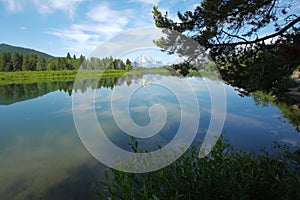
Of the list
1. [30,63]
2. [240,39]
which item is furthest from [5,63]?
[240,39]

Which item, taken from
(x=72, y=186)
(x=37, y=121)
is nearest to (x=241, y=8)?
(x=72, y=186)

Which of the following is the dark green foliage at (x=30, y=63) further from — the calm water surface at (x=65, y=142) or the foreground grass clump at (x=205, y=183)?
the foreground grass clump at (x=205, y=183)

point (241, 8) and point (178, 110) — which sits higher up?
point (241, 8)

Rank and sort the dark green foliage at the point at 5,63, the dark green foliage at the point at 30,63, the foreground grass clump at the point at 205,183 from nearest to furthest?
the foreground grass clump at the point at 205,183 < the dark green foliage at the point at 5,63 < the dark green foliage at the point at 30,63

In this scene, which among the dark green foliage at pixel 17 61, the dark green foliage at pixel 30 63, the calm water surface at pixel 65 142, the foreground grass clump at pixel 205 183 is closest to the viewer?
the foreground grass clump at pixel 205 183

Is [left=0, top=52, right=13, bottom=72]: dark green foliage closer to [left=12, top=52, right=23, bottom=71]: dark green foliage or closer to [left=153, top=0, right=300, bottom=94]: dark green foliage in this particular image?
[left=12, top=52, right=23, bottom=71]: dark green foliage

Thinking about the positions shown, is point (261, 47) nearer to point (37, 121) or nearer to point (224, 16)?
point (224, 16)

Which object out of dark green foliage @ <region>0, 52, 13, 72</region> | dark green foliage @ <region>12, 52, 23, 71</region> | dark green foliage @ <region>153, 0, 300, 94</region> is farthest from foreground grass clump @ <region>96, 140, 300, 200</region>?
dark green foliage @ <region>0, 52, 13, 72</region>

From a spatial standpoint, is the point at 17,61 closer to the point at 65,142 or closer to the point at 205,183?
the point at 65,142

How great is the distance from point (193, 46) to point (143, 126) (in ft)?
18.8

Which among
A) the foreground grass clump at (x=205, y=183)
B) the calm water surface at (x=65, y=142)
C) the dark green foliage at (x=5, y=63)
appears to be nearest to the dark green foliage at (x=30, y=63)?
the dark green foliage at (x=5, y=63)

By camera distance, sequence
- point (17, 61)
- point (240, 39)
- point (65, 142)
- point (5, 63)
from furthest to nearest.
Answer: point (17, 61) → point (5, 63) → point (65, 142) → point (240, 39)

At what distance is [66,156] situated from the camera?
659cm

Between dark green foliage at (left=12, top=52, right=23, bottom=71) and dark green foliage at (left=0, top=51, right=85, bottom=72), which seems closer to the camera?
dark green foliage at (left=0, top=51, right=85, bottom=72)
